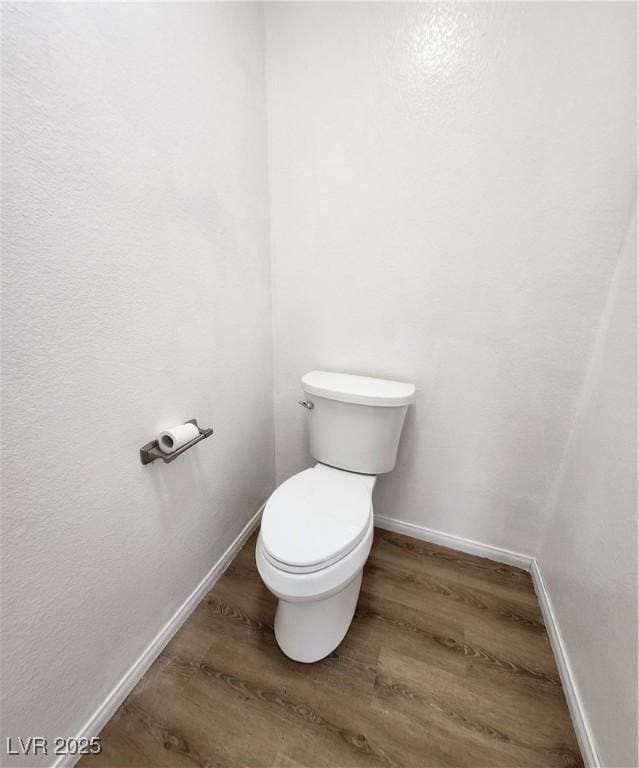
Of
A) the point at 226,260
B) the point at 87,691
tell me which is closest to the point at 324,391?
the point at 226,260

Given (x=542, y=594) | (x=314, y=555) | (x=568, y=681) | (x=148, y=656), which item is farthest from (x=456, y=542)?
(x=148, y=656)

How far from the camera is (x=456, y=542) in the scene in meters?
1.44

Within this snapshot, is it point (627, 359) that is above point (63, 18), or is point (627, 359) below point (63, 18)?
below

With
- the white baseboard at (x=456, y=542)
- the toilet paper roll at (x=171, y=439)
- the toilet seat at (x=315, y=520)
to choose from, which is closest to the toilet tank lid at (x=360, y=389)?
the toilet seat at (x=315, y=520)

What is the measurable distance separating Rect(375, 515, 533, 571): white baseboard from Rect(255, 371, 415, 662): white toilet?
0.42m

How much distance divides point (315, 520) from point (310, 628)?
1.12ft

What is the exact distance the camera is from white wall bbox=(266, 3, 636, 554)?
94cm

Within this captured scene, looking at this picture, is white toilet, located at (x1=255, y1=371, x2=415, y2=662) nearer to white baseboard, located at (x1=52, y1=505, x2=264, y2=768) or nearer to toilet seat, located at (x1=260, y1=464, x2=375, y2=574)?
toilet seat, located at (x1=260, y1=464, x2=375, y2=574)

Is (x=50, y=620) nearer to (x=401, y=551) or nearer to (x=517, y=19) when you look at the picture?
(x=401, y=551)

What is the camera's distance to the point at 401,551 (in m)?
1.44

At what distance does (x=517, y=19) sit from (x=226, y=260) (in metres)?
1.10

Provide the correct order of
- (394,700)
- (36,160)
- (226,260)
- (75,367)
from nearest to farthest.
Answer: (36,160) → (75,367) → (394,700) → (226,260)

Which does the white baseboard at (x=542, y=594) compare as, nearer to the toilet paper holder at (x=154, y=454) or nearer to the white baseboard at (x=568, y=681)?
the white baseboard at (x=568, y=681)

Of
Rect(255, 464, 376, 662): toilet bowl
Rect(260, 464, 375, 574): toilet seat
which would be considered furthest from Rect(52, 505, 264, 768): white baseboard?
Rect(260, 464, 375, 574): toilet seat
